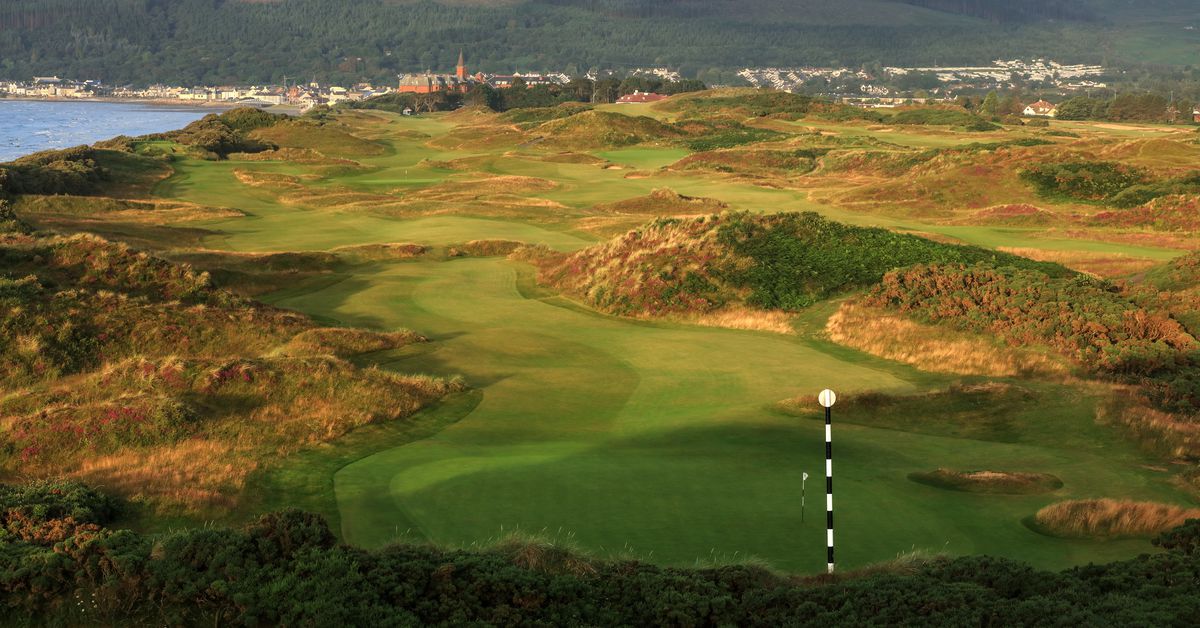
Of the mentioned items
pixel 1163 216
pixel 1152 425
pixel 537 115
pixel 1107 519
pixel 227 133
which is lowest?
pixel 227 133

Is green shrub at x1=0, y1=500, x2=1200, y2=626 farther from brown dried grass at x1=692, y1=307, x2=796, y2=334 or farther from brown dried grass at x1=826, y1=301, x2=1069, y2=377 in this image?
brown dried grass at x1=692, y1=307, x2=796, y2=334

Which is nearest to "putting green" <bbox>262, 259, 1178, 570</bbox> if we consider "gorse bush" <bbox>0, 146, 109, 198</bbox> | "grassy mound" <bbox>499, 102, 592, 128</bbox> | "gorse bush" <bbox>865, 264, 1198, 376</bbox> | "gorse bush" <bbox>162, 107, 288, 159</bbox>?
"gorse bush" <bbox>865, 264, 1198, 376</bbox>

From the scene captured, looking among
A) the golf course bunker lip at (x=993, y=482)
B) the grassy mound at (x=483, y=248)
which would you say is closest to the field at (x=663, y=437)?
the golf course bunker lip at (x=993, y=482)

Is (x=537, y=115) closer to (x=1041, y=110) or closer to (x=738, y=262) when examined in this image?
(x=1041, y=110)

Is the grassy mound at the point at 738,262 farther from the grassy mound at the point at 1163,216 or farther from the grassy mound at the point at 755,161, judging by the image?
the grassy mound at the point at 755,161

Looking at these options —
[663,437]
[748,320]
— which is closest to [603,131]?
[748,320]

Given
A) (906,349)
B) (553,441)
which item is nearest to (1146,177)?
(906,349)

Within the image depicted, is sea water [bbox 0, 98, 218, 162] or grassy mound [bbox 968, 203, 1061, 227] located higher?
grassy mound [bbox 968, 203, 1061, 227]

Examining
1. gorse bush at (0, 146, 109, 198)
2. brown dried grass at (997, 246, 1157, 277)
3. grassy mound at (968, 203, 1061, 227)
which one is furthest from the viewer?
gorse bush at (0, 146, 109, 198)
